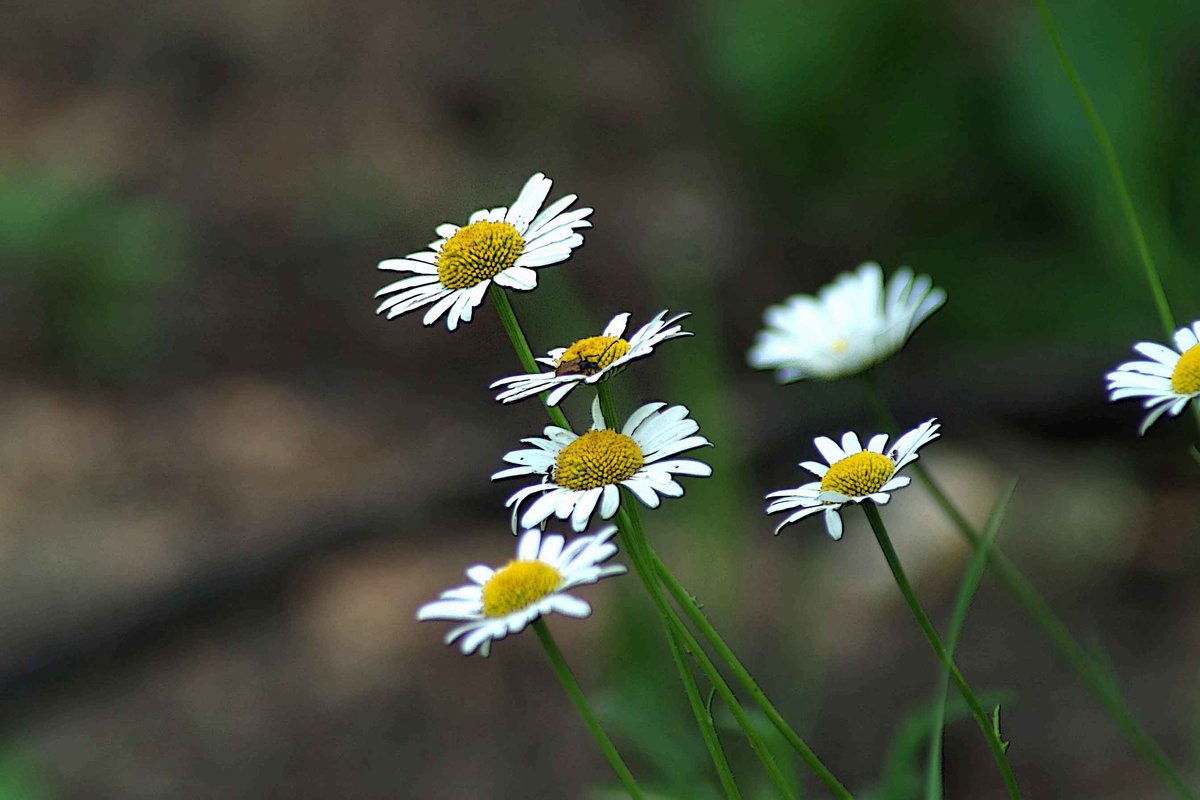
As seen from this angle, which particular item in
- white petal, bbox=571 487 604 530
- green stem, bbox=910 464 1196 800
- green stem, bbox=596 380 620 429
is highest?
green stem, bbox=596 380 620 429

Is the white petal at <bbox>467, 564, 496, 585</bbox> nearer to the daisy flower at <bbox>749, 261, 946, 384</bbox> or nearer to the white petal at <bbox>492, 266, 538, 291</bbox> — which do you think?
the white petal at <bbox>492, 266, 538, 291</bbox>

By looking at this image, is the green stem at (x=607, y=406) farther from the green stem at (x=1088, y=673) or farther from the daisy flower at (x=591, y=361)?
the green stem at (x=1088, y=673)

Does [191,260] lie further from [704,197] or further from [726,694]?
[726,694]

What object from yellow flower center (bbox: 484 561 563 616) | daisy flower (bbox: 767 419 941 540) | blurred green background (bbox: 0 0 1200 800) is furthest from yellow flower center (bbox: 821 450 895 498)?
blurred green background (bbox: 0 0 1200 800)

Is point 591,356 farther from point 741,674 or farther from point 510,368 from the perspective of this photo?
point 510,368

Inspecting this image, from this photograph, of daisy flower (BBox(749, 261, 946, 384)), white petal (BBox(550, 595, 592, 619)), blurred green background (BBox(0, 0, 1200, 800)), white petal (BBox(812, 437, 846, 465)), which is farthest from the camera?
blurred green background (BBox(0, 0, 1200, 800))

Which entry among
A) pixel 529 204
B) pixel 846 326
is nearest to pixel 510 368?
pixel 846 326

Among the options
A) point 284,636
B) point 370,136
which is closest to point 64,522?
point 284,636
